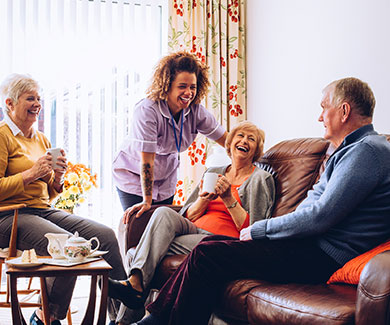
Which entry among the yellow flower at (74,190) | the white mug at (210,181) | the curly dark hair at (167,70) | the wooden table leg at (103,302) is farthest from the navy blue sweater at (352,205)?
the yellow flower at (74,190)

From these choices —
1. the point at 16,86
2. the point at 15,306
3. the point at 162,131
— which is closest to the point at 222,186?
the point at 162,131

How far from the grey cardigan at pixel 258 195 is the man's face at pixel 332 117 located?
680mm

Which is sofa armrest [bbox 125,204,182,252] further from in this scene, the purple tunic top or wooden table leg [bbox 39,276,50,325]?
wooden table leg [bbox 39,276,50,325]

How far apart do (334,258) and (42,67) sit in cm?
302

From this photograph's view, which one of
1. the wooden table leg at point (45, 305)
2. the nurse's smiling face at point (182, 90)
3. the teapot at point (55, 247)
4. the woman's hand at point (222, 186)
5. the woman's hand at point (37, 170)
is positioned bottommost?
the wooden table leg at point (45, 305)

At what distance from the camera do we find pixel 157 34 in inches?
173

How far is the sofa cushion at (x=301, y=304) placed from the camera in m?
1.47

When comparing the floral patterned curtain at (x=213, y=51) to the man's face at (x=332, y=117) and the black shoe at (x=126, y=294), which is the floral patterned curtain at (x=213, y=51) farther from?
the man's face at (x=332, y=117)

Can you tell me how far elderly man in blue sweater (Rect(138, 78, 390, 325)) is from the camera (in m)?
1.76

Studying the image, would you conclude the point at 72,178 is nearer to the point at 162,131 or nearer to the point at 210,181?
the point at 162,131

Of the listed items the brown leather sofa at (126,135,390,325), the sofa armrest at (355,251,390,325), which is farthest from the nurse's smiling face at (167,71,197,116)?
the sofa armrest at (355,251,390,325)

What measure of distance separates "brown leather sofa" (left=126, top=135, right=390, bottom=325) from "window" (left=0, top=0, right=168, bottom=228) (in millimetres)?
1525

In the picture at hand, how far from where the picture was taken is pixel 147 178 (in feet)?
9.34

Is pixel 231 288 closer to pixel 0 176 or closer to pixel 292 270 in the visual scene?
pixel 292 270
